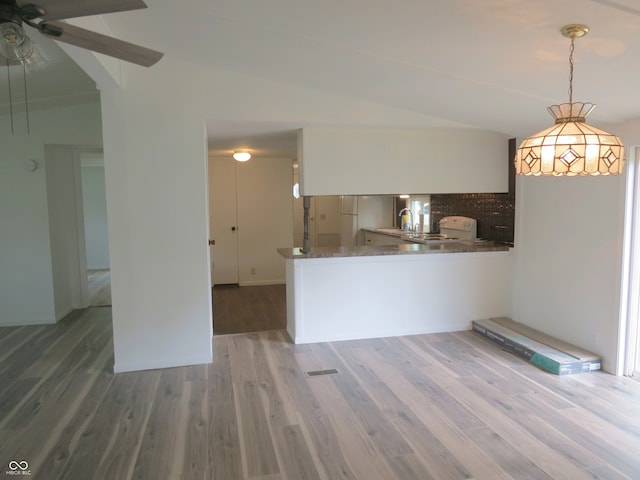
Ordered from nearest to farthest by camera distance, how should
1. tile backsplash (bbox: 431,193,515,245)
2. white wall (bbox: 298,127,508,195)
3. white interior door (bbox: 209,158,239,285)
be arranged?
white wall (bbox: 298,127,508,195) < tile backsplash (bbox: 431,193,515,245) < white interior door (bbox: 209,158,239,285)

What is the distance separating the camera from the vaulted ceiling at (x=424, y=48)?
2.09m

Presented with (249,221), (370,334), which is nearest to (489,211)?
(370,334)

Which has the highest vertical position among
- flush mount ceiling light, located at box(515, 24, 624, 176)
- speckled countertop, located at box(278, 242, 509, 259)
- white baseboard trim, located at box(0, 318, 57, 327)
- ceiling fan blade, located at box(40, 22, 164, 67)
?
ceiling fan blade, located at box(40, 22, 164, 67)

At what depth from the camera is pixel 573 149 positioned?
1842mm

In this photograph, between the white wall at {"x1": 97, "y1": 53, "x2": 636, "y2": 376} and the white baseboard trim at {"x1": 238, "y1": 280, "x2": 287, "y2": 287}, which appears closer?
the white wall at {"x1": 97, "y1": 53, "x2": 636, "y2": 376}

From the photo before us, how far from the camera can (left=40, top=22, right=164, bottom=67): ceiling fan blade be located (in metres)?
1.69

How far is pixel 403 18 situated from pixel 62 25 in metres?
1.56

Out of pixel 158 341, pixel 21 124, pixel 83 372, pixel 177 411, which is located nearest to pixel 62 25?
pixel 177 411

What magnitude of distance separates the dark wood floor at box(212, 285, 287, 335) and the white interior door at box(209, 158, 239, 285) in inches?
11.0

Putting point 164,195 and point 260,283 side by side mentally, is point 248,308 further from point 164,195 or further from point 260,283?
point 164,195

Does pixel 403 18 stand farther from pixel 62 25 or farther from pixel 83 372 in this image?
pixel 83 372

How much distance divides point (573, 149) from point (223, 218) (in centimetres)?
588

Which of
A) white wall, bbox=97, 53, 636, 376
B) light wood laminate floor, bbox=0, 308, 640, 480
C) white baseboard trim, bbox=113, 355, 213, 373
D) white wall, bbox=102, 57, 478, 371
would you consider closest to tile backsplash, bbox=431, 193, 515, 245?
white wall, bbox=97, 53, 636, 376

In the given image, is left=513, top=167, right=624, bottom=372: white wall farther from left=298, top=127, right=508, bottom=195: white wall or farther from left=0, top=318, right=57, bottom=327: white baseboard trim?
left=0, top=318, right=57, bottom=327: white baseboard trim
